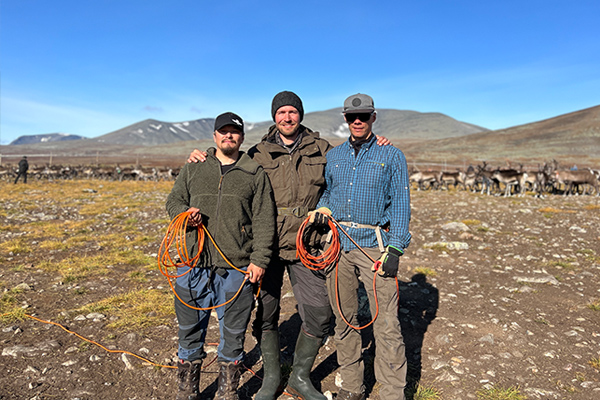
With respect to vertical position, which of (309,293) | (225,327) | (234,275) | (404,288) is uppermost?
(234,275)

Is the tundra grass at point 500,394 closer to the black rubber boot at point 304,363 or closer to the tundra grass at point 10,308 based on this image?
the black rubber boot at point 304,363

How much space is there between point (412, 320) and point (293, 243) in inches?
106

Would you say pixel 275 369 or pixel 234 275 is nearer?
pixel 234 275

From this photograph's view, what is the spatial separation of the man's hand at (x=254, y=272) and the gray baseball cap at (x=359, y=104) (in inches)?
62.6

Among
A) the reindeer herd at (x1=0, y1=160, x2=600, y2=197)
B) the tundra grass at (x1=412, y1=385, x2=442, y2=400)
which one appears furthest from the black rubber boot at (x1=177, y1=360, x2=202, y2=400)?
the reindeer herd at (x1=0, y1=160, x2=600, y2=197)

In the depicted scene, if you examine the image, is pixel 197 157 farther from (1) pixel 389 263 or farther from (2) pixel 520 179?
(2) pixel 520 179

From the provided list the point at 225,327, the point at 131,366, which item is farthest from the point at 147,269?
the point at 225,327

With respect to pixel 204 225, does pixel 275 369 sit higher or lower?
lower

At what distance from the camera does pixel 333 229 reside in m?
3.17

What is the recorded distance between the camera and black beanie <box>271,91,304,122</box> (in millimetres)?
3273

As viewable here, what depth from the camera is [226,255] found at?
3.03 m

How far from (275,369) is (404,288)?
11.3ft

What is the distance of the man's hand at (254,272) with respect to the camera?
9.88ft

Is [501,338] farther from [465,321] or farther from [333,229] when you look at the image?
[333,229]
